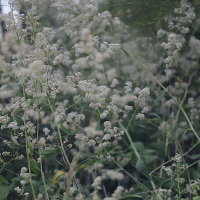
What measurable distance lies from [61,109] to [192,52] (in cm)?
119

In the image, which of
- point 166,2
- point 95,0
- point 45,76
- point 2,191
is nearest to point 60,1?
point 95,0

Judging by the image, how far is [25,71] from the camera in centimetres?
78

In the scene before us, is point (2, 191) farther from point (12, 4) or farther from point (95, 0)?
point (95, 0)

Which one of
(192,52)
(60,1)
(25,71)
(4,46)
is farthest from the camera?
Answer: (192,52)

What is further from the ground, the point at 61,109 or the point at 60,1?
the point at 60,1

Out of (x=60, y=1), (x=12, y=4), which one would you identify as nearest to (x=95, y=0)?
(x=60, y=1)

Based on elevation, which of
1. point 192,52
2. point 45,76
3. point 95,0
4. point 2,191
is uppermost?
point 95,0

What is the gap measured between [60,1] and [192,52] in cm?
105

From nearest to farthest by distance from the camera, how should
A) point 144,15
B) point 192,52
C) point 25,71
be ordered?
point 25,71
point 144,15
point 192,52

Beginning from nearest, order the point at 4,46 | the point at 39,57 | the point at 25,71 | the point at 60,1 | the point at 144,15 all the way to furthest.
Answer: the point at 25,71 < the point at 39,57 < the point at 4,46 < the point at 60,1 < the point at 144,15

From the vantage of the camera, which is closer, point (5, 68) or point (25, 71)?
point (25, 71)

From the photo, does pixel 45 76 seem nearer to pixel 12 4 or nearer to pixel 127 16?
pixel 12 4

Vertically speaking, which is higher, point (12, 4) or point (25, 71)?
point (12, 4)

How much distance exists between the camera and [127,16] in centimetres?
143
